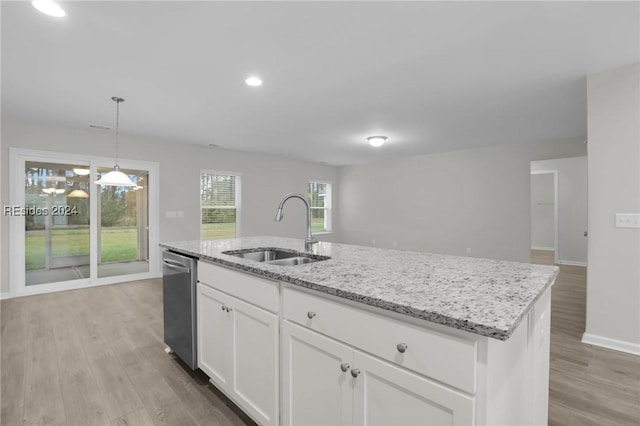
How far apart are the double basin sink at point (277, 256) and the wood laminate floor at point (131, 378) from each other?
88 cm

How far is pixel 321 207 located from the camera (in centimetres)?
877

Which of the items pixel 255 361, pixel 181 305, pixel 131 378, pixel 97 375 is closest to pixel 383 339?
pixel 255 361

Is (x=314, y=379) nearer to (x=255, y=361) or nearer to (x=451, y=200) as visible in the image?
(x=255, y=361)

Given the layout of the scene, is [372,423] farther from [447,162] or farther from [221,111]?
[447,162]

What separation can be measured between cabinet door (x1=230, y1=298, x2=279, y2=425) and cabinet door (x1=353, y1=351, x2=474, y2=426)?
488 mm

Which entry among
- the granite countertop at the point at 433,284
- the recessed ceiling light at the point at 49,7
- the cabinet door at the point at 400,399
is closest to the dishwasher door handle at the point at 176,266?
the granite countertop at the point at 433,284

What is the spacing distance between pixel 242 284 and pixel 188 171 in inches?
188

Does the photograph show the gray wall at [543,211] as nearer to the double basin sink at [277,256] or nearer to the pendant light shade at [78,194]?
the double basin sink at [277,256]

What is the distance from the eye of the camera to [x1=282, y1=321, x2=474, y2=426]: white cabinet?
898 millimetres

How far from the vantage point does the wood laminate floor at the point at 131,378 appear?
5.84 ft

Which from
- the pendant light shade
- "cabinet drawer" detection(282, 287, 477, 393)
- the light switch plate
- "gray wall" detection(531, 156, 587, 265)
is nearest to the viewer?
"cabinet drawer" detection(282, 287, 477, 393)

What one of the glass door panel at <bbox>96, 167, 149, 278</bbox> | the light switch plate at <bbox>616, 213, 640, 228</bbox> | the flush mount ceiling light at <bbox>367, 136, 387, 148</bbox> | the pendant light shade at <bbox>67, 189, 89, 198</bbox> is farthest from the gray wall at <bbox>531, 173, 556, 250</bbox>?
the pendant light shade at <bbox>67, 189, 89, 198</bbox>

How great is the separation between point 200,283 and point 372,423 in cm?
137

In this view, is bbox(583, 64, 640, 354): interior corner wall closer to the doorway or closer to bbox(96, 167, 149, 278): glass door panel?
the doorway
